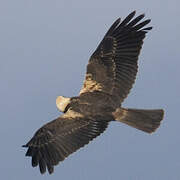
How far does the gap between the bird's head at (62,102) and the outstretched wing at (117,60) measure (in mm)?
458

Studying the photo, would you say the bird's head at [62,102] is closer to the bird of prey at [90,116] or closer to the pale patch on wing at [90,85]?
the bird of prey at [90,116]

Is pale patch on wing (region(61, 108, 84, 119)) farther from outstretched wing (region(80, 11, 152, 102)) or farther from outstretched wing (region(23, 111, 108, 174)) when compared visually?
outstretched wing (region(80, 11, 152, 102))

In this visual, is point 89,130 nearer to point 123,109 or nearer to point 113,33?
point 123,109

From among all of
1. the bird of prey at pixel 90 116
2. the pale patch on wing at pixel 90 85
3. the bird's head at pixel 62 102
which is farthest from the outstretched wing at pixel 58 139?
the pale patch on wing at pixel 90 85

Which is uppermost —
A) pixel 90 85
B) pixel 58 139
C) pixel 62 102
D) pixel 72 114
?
pixel 90 85

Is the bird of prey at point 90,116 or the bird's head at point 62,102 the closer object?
the bird of prey at point 90,116

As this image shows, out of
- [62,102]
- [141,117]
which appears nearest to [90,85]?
[62,102]

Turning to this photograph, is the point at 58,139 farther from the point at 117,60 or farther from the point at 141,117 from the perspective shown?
the point at 117,60

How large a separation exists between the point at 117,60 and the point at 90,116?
5.05 feet

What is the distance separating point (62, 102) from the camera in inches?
418

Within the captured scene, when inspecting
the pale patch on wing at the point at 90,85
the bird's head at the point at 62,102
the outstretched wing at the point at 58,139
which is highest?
the pale patch on wing at the point at 90,85

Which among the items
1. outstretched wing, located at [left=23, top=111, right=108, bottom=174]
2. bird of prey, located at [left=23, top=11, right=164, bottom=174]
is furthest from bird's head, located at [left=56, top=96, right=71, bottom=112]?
outstretched wing, located at [left=23, top=111, right=108, bottom=174]

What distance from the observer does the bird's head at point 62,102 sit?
34.5 ft

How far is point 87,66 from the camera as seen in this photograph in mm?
11031
